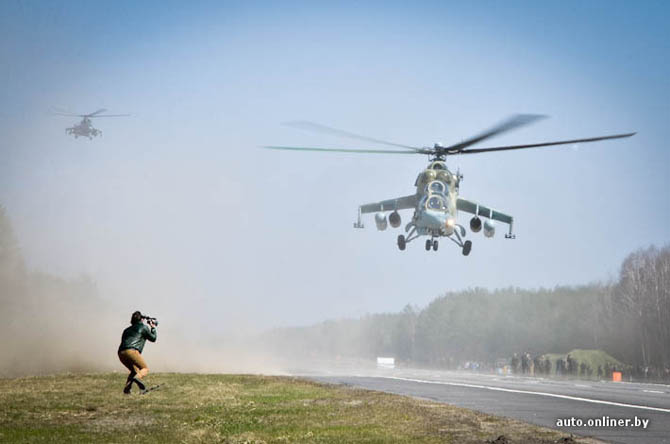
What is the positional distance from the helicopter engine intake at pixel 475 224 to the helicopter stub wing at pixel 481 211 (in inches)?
34.7

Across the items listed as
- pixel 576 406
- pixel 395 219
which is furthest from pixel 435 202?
pixel 576 406

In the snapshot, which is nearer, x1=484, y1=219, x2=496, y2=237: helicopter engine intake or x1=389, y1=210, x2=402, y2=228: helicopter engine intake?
x1=484, y1=219, x2=496, y2=237: helicopter engine intake

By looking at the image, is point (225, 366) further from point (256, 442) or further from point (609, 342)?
point (609, 342)

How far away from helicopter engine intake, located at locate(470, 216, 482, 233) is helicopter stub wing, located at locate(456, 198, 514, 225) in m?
0.88

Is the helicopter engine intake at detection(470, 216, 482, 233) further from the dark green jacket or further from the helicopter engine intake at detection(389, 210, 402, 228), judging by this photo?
the dark green jacket

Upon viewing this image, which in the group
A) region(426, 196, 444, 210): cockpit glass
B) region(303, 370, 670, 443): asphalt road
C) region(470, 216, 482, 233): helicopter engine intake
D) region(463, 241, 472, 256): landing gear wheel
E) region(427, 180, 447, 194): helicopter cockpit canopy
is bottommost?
region(303, 370, 670, 443): asphalt road

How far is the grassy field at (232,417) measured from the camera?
1712cm

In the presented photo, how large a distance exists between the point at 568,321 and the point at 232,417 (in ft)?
400

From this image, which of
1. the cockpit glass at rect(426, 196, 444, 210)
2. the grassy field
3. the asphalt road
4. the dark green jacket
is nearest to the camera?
the grassy field

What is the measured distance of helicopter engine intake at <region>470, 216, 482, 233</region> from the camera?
38000mm

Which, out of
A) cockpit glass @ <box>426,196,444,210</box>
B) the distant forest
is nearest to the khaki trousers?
cockpit glass @ <box>426,196,444,210</box>

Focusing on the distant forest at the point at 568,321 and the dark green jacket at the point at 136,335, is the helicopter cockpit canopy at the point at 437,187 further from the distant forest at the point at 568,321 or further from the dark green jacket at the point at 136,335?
the distant forest at the point at 568,321

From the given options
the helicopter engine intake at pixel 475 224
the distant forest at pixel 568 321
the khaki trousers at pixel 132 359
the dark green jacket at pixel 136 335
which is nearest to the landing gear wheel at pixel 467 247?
the helicopter engine intake at pixel 475 224

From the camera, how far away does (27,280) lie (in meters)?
73.9
